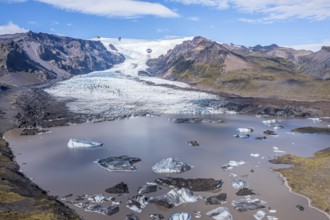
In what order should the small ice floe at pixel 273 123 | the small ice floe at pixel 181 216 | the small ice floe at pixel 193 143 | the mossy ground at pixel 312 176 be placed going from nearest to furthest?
the small ice floe at pixel 181 216
the mossy ground at pixel 312 176
the small ice floe at pixel 193 143
the small ice floe at pixel 273 123

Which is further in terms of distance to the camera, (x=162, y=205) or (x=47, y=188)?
(x=47, y=188)

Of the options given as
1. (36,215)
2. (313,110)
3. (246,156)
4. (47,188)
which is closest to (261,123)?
(313,110)

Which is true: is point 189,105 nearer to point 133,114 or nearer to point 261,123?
point 133,114

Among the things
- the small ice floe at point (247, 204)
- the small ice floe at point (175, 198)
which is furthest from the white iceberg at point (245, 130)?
the small ice floe at point (175, 198)

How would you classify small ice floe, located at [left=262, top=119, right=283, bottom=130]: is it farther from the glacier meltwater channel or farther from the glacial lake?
the glacier meltwater channel

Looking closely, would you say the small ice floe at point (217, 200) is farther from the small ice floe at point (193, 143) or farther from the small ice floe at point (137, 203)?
the small ice floe at point (193, 143)

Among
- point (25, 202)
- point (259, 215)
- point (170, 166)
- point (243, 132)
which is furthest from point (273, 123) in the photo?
point (25, 202)
